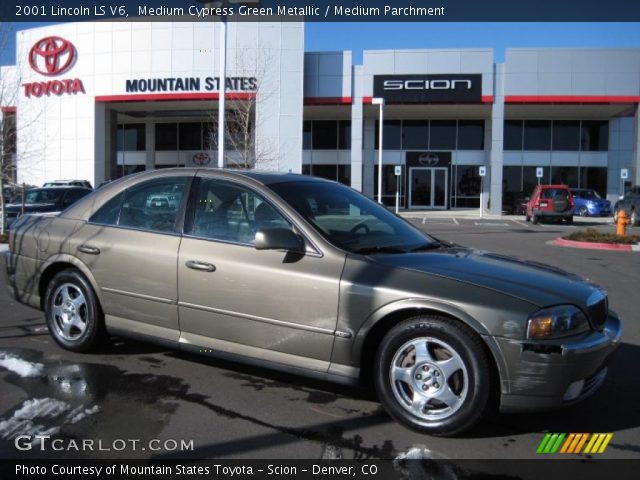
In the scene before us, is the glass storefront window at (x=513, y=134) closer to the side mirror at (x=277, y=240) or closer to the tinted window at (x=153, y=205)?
the tinted window at (x=153, y=205)

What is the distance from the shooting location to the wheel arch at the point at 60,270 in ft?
16.4

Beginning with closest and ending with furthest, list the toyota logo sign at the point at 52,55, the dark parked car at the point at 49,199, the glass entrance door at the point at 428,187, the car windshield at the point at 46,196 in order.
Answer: the dark parked car at the point at 49,199, the car windshield at the point at 46,196, the toyota logo sign at the point at 52,55, the glass entrance door at the point at 428,187

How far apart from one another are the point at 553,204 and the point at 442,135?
12.9 metres

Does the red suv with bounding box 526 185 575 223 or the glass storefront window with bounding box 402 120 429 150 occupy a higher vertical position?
the glass storefront window with bounding box 402 120 429 150

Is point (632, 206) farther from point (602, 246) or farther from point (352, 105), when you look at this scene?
point (352, 105)

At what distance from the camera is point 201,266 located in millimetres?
4391

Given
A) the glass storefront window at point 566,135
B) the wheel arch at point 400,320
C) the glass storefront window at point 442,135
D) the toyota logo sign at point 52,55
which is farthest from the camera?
the glass storefront window at point 442,135

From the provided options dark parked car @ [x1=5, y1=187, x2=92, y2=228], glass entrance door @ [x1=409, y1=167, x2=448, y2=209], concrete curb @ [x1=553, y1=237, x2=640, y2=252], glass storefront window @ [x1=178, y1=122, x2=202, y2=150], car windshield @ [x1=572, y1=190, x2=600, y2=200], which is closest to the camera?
concrete curb @ [x1=553, y1=237, x2=640, y2=252]

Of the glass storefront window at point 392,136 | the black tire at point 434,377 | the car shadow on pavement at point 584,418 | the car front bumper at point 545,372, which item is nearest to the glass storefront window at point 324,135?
the glass storefront window at point 392,136

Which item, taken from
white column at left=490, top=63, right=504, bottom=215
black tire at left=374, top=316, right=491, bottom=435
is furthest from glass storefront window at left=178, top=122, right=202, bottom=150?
black tire at left=374, top=316, right=491, bottom=435

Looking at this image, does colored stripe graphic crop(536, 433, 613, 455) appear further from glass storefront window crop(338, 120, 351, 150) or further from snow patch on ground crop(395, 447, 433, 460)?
glass storefront window crop(338, 120, 351, 150)

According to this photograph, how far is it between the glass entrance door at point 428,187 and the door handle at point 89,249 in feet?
111

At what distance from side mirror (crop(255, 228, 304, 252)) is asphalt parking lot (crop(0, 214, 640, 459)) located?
111 centimetres

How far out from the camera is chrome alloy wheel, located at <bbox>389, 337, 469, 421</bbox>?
142 inches
